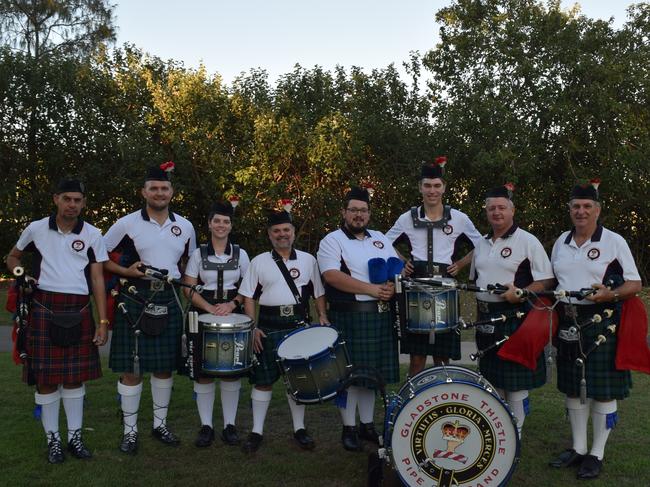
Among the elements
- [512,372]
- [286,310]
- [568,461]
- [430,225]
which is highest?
[430,225]

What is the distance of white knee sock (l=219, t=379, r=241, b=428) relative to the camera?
15.1ft

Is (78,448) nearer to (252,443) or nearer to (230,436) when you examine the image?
(230,436)

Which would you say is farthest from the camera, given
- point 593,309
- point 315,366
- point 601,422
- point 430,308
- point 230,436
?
point 230,436

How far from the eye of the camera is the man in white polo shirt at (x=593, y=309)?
389 centimetres

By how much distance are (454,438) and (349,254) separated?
4.99 feet

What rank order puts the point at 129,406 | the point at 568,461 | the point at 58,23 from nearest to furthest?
1. the point at 568,461
2. the point at 129,406
3. the point at 58,23

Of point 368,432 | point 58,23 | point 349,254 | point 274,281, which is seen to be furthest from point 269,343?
point 58,23

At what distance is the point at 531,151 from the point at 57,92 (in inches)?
434

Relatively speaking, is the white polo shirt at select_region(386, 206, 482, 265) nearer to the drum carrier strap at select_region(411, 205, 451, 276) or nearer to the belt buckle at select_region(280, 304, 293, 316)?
the drum carrier strap at select_region(411, 205, 451, 276)

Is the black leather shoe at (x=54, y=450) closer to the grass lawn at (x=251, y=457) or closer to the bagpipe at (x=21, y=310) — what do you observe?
the grass lawn at (x=251, y=457)

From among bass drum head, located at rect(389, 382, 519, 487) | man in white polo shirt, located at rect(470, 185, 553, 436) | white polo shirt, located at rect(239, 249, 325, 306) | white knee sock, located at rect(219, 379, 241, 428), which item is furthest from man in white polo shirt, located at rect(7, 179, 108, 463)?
man in white polo shirt, located at rect(470, 185, 553, 436)

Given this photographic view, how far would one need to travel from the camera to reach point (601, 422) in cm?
403

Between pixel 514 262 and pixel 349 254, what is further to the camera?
pixel 349 254

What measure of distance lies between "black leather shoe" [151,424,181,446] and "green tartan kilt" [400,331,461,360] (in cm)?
181
